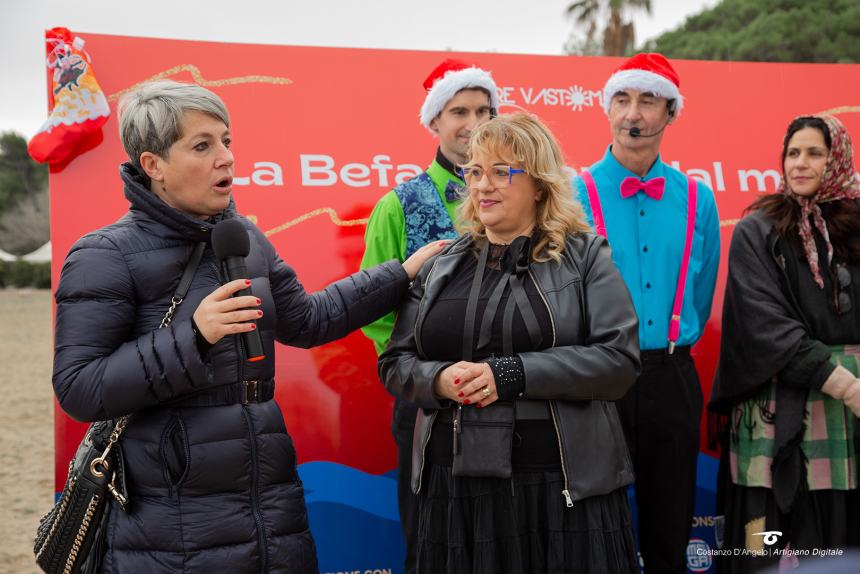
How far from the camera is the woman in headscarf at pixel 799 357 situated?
278 cm

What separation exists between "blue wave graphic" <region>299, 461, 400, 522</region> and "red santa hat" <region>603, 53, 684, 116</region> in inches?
74.6

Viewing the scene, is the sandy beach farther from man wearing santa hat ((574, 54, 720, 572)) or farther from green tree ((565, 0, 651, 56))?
green tree ((565, 0, 651, 56))

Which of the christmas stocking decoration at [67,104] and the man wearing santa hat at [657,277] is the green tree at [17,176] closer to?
the christmas stocking decoration at [67,104]

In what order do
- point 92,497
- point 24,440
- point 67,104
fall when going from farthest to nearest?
point 24,440 < point 67,104 < point 92,497

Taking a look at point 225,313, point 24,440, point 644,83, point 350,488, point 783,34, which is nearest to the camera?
point 225,313

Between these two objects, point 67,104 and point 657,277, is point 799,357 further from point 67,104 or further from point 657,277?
point 67,104

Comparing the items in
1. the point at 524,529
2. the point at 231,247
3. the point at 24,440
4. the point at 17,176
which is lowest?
the point at 24,440

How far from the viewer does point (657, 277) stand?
9.53 ft

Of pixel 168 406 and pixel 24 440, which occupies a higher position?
pixel 168 406

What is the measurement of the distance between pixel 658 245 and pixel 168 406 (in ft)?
6.11

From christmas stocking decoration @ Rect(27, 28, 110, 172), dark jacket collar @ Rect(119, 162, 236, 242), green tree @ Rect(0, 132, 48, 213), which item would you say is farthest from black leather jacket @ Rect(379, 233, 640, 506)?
green tree @ Rect(0, 132, 48, 213)

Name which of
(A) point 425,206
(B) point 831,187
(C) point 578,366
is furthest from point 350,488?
(B) point 831,187

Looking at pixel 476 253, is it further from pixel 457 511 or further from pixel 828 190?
pixel 828 190

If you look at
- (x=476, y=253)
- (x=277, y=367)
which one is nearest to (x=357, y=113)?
(x=277, y=367)
